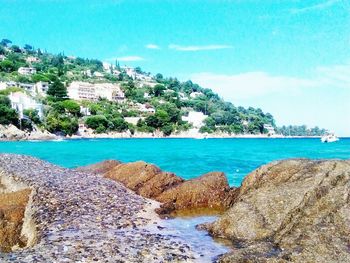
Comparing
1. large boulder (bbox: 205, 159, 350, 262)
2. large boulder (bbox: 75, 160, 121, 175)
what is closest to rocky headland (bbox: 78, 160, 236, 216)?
large boulder (bbox: 205, 159, 350, 262)

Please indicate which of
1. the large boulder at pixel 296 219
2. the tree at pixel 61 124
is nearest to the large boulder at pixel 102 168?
the large boulder at pixel 296 219

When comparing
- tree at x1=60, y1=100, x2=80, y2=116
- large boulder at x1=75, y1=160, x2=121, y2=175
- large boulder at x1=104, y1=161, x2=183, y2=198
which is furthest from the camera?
tree at x1=60, y1=100, x2=80, y2=116

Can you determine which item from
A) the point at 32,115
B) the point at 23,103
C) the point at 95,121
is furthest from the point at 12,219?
the point at 95,121

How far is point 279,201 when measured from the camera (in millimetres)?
18312

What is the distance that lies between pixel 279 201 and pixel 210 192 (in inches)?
314

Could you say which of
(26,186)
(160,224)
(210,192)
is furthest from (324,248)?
(26,186)

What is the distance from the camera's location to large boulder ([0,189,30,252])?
707 inches

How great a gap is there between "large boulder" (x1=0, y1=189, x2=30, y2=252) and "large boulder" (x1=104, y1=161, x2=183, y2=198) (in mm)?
7619

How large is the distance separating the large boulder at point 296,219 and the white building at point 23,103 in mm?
159549

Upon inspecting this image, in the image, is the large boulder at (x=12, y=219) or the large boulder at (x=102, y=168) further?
the large boulder at (x=102, y=168)

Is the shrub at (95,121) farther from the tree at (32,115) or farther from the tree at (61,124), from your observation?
the tree at (32,115)

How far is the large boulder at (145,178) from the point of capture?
1098 inches

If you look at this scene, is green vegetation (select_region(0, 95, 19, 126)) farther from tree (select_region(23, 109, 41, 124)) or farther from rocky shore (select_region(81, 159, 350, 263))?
rocky shore (select_region(81, 159, 350, 263))

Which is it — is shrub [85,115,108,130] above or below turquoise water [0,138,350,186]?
above
